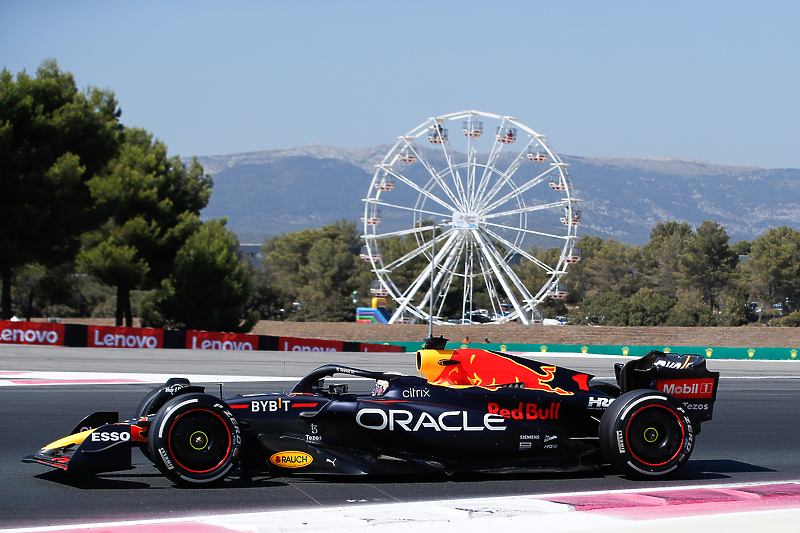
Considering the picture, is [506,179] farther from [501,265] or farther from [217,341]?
[217,341]

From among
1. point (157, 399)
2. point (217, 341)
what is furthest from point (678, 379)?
point (217, 341)

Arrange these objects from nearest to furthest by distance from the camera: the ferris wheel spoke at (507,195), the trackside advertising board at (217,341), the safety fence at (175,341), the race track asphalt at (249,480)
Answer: the race track asphalt at (249,480)
the safety fence at (175,341)
the trackside advertising board at (217,341)
the ferris wheel spoke at (507,195)

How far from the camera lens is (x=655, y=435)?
22.7 feet

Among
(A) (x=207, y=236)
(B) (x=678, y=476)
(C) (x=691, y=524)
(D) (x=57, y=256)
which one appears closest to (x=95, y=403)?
(B) (x=678, y=476)

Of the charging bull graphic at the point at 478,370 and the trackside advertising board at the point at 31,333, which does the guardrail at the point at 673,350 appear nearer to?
the trackside advertising board at the point at 31,333

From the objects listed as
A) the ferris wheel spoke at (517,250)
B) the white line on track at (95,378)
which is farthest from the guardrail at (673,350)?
the white line on track at (95,378)

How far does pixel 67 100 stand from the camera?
120 feet

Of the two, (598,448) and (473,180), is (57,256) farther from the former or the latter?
(598,448)

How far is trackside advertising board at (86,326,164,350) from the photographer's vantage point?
27125mm

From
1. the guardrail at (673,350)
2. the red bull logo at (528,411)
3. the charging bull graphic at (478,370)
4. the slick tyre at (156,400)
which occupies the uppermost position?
the charging bull graphic at (478,370)

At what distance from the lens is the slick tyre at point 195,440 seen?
6.05 m

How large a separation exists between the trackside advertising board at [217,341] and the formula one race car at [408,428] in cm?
2188

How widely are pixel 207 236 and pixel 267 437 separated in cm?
4151

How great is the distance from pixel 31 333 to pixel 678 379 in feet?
77.7
